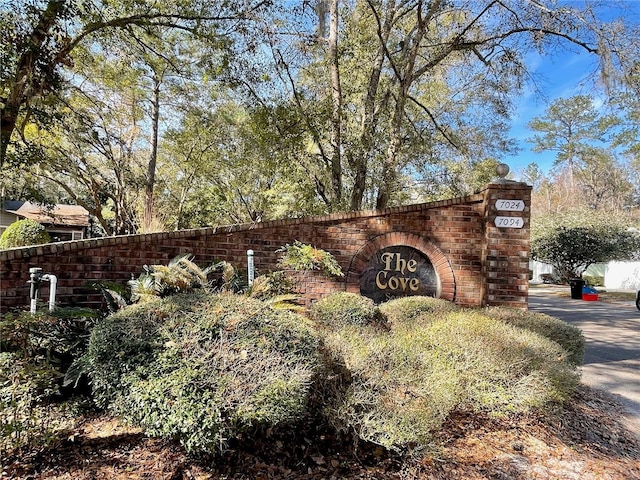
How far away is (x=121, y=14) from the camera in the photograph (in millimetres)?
5504

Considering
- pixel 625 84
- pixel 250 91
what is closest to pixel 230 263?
pixel 250 91

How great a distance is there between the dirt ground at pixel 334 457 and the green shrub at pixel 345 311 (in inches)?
61.8

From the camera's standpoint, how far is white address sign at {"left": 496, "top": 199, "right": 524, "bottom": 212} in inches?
201

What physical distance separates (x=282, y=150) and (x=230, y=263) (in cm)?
428

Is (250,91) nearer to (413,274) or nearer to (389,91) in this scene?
(389,91)

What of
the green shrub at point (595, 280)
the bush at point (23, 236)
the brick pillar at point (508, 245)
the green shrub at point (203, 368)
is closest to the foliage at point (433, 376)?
the green shrub at point (203, 368)

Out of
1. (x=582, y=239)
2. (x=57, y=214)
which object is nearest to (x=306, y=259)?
(x=582, y=239)

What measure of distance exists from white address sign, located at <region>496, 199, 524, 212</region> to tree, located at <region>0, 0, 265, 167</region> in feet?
16.4

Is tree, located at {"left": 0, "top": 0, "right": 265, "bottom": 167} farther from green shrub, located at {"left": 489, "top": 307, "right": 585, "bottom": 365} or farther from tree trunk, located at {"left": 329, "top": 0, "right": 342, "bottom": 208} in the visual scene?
green shrub, located at {"left": 489, "top": 307, "right": 585, "bottom": 365}

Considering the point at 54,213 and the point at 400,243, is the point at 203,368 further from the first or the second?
the point at 54,213

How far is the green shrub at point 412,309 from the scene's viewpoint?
4301 millimetres

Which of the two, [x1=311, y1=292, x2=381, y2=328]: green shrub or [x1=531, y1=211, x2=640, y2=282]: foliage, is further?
[x1=531, y1=211, x2=640, y2=282]: foliage

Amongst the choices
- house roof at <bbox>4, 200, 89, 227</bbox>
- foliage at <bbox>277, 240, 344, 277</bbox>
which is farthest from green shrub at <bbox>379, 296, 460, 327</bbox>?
house roof at <bbox>4, 200, 89, 227</bbox>

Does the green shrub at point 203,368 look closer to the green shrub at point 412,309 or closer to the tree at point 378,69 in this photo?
the green shrub at point 412,309
